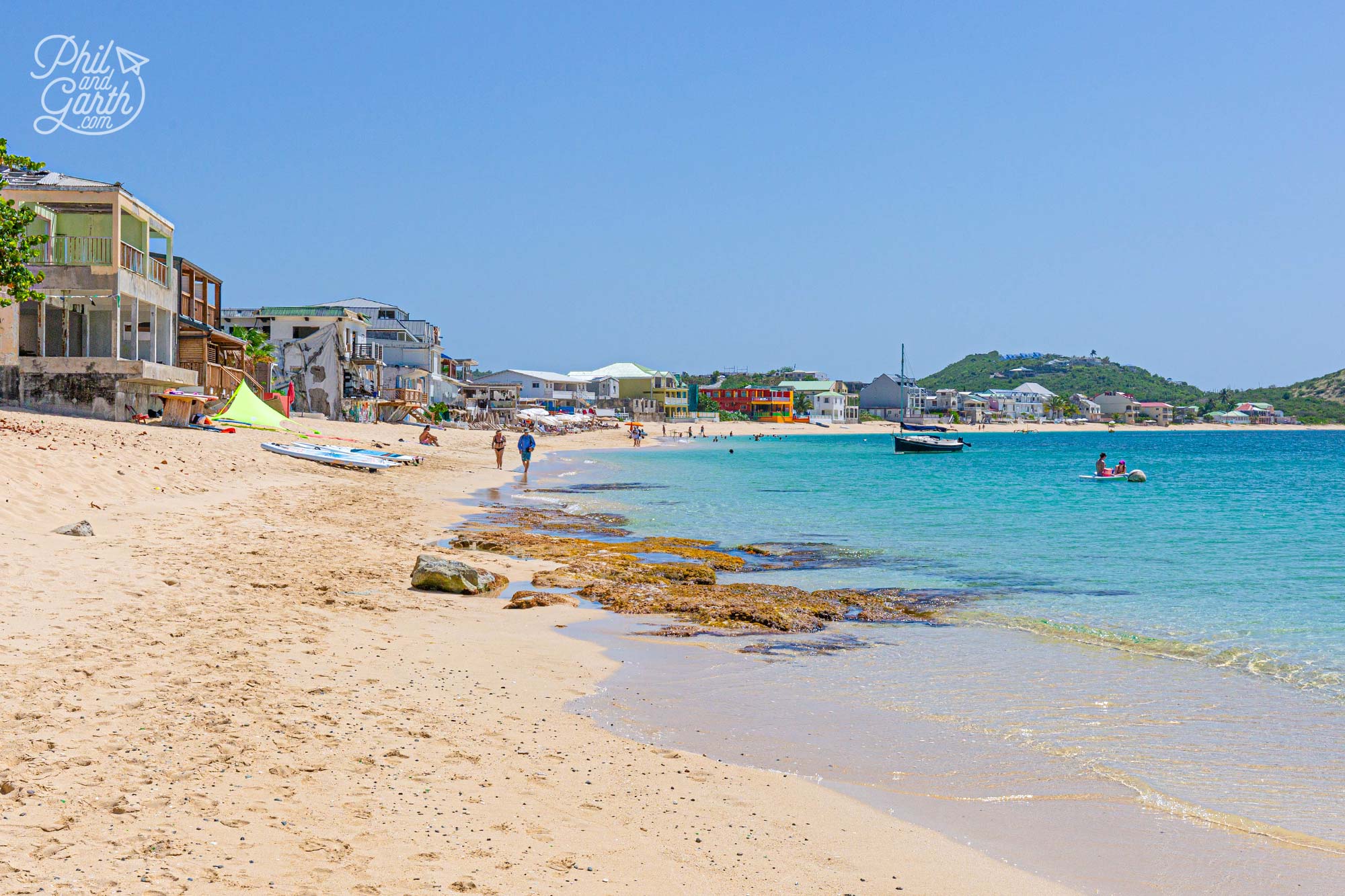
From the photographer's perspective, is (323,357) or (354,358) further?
(354,358)

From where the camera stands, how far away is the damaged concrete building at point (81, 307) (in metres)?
33.1

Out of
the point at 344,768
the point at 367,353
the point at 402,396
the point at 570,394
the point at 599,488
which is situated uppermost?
the point at 367,353

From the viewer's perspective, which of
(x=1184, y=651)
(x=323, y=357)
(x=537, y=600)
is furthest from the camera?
(x=323, y=357)

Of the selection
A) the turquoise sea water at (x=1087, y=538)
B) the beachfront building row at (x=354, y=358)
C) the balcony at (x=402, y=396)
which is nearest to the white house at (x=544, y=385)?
the beachfront building row at (x=354, y=358)

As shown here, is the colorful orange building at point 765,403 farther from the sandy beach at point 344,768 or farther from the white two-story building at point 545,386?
the sandy beach at point 344,768

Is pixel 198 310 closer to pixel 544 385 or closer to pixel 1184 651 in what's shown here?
pixel 1184 651

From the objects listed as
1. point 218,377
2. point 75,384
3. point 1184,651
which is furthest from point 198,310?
point 1184,651

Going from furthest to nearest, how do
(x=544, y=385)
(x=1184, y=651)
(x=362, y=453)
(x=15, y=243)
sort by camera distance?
(x=544, y=385) → (x=362, y=453) → (x=15, y=243) → (x=1184, y=651)

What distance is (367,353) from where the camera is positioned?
262ft

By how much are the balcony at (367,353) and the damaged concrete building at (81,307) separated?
119ft

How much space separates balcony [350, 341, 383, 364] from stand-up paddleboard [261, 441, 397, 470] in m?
38.8

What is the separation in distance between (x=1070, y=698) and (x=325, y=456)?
28.6 metres

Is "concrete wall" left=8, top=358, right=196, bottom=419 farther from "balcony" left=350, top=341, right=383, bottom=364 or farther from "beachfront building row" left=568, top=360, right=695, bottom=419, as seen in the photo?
"beachfront building row" left=568, top=360, right=695, bottom=419

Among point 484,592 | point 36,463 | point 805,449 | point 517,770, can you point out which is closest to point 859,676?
point 517,770
